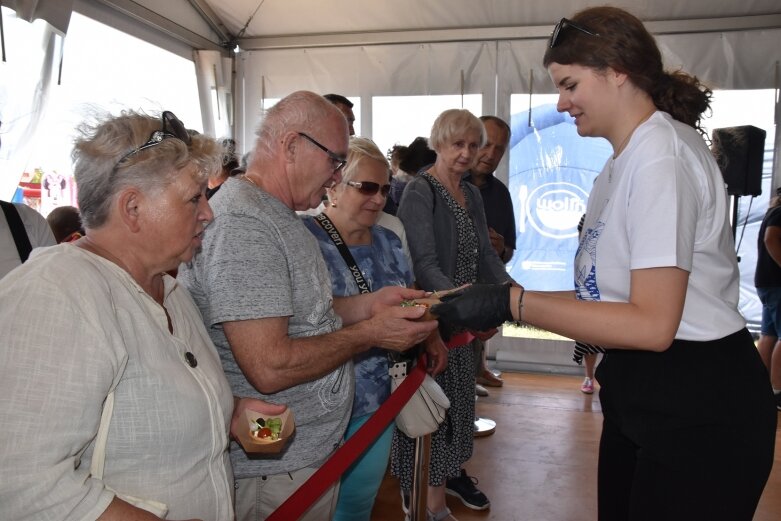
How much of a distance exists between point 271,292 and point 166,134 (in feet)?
1.48

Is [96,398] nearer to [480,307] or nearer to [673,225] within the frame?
[480,307]

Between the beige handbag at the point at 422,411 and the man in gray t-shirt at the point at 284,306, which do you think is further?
the beige handbag at the point at 422,411

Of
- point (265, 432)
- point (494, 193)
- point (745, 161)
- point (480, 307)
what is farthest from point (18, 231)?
point (745, 161)

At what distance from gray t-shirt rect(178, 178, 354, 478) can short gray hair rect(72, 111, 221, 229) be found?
0.30m

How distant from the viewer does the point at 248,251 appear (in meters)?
1.56

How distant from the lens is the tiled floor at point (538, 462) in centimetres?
349

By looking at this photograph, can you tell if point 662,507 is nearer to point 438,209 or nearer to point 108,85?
point 438,209

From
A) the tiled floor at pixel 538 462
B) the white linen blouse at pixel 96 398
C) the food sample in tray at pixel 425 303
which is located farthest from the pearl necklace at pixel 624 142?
the tiled floor at pixel 538 462

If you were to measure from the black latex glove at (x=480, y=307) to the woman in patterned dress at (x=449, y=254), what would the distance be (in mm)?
1228

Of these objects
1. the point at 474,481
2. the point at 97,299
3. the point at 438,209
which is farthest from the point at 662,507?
the point at 474,481

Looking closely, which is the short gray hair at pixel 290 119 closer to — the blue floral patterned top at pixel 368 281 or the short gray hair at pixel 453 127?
the blue floral patterned top at pixel 368 281

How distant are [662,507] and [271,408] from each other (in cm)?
98

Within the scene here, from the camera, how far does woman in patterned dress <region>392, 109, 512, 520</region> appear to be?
10.3 feet

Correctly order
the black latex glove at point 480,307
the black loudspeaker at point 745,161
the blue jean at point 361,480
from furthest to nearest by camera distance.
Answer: the black loudspeaker at point 745,161
the blue jean at point 361,480
the black latex glove at point 480,307
